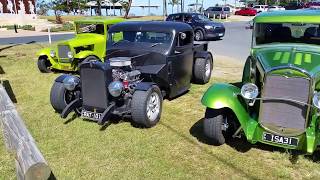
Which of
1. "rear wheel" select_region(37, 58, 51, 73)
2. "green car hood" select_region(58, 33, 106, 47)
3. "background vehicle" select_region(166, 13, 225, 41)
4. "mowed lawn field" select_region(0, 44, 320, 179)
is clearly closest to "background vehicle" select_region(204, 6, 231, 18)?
"background vehicle" select_region(166, 13, 225, 41)

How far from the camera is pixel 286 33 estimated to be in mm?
5883

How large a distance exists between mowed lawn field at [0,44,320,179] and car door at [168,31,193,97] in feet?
1.83

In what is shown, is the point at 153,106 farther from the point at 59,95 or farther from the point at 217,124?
the point at 59,95

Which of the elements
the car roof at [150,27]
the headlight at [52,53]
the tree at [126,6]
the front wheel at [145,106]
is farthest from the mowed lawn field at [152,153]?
the tree at [126,6]

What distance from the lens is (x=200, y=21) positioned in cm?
2152

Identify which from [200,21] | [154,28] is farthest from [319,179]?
[200,21]

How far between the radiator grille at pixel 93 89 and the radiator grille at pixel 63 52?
5.07m

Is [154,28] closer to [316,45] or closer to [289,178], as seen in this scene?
[316,45]

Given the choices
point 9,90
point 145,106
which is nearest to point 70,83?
point 145,106

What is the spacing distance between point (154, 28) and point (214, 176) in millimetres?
3828

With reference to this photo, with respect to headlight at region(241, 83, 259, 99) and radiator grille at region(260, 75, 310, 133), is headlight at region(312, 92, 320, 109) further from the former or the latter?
headlight at region(241, 83, 259, 99)

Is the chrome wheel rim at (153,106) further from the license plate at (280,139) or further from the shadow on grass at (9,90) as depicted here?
the shadow on grass at (9,90)

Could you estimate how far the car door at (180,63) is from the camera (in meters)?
7.48

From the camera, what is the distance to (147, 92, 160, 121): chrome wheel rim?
6355mm
